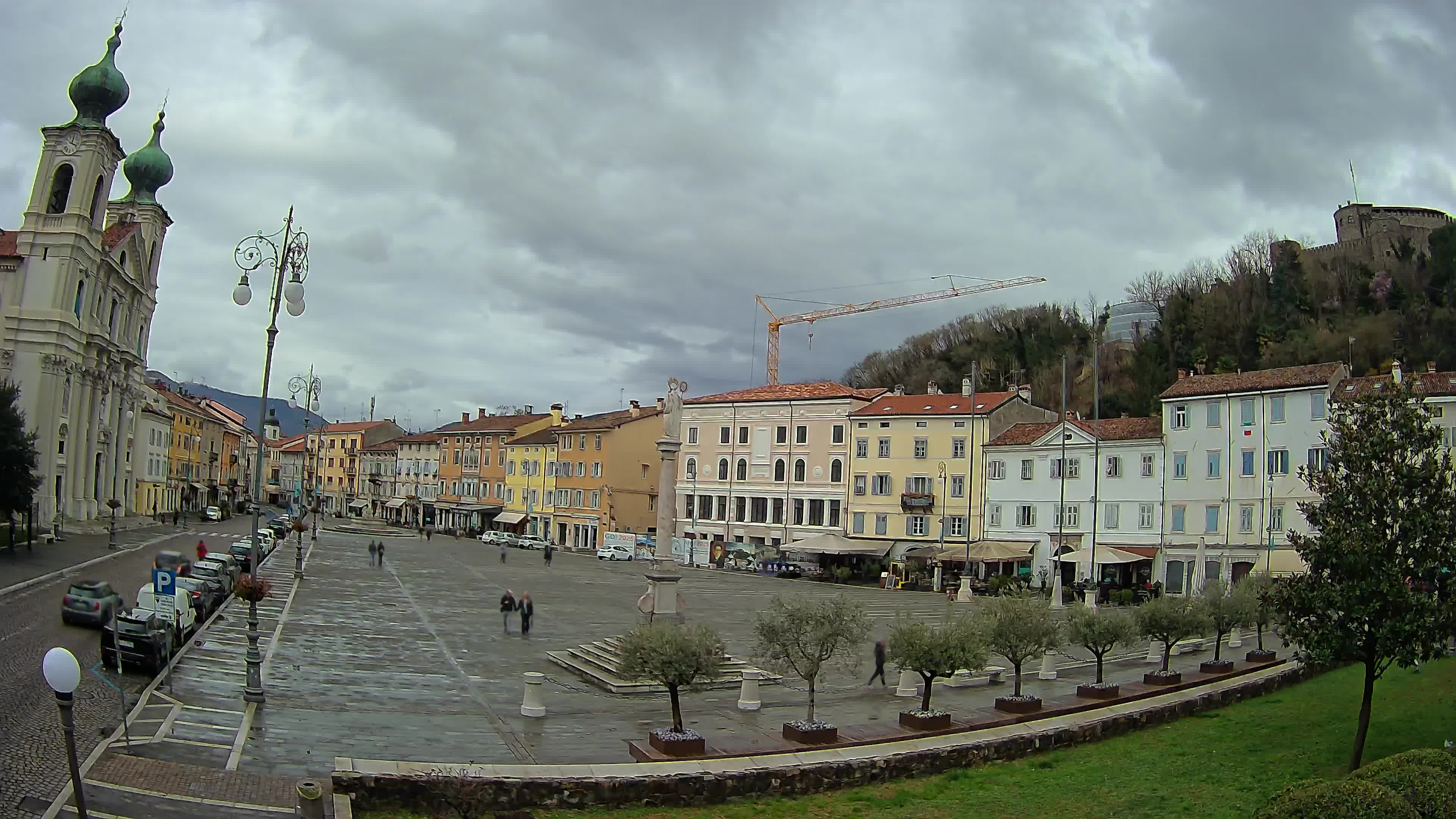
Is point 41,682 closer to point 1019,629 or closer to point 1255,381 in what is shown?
point 1019,629

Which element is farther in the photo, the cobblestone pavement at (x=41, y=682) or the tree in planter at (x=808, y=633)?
the tree in planter at (x=808, y=633)

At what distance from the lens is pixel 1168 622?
84.7ft

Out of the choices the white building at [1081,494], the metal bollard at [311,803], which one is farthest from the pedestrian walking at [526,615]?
the white building at [1081,494]

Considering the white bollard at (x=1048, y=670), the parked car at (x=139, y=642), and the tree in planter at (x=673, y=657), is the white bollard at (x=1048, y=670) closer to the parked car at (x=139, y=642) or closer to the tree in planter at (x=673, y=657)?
the tree in planter at (x=673, y=657)

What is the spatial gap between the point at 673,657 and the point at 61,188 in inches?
2771

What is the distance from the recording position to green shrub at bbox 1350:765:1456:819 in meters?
9.76

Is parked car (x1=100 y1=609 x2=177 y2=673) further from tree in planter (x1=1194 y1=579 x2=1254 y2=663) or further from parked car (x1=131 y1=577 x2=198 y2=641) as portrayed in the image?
tree in planter (x1=1194 y1=579 x2=1254 y2=663)

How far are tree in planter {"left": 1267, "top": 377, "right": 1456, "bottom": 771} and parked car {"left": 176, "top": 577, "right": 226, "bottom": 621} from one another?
2614 cm

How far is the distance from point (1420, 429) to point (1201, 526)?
39.2 m

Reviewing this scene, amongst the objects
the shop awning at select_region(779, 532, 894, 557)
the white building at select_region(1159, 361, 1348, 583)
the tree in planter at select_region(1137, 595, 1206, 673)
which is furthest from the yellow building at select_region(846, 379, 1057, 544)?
the tree in planter at select_region(1137, 595, 1206, 673)

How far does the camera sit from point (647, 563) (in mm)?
72438

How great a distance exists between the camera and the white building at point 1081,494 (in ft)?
182

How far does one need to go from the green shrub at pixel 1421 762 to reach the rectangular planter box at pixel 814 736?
863 cm

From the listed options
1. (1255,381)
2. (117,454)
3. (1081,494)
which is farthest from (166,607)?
(117,454)
